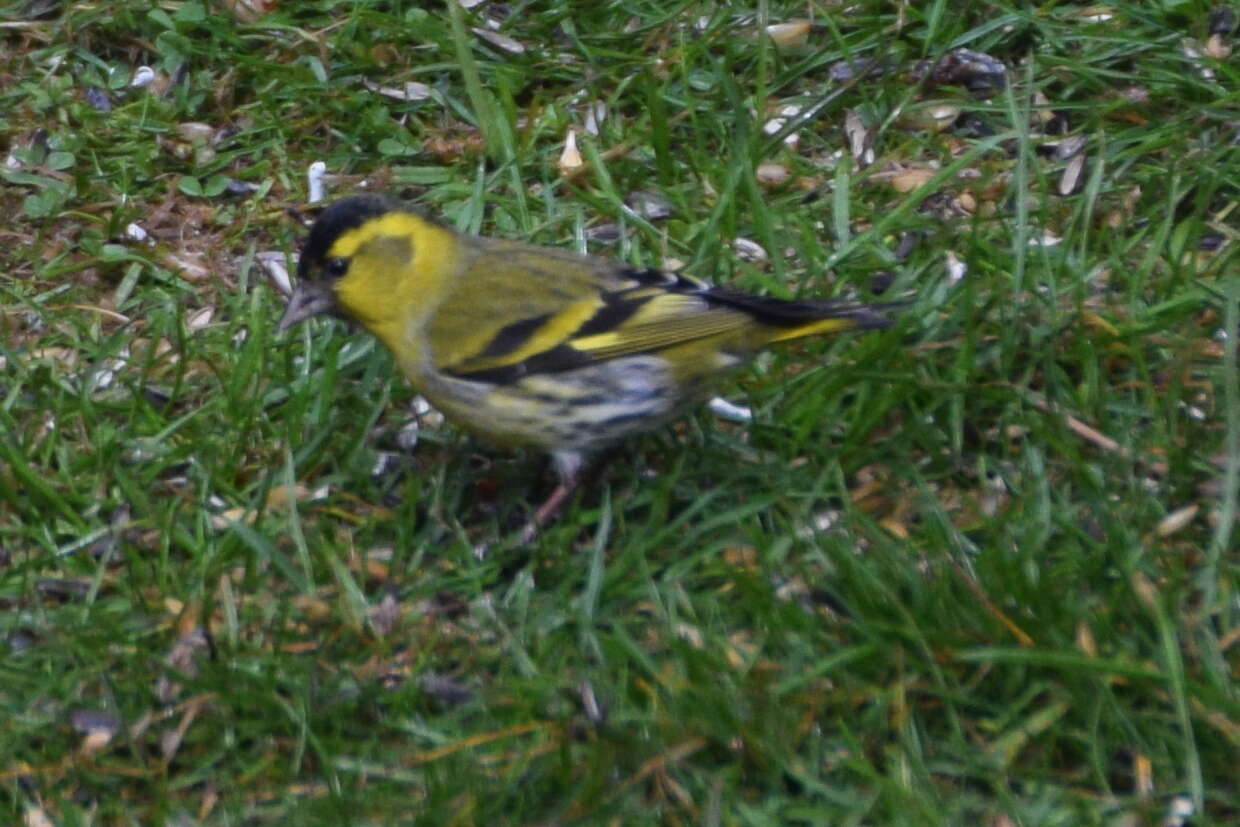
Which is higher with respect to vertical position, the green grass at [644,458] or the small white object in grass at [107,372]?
the green grass at [644,458]

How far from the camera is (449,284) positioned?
13.0ft

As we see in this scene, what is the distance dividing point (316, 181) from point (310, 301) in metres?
1.03

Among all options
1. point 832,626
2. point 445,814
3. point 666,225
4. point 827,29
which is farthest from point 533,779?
point 827,29

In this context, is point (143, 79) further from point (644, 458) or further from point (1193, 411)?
point (1193, 411)

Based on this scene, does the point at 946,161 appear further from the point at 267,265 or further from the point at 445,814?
the point at 445,814

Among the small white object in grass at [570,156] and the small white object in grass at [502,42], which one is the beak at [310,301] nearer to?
the small white object in grass at [570,156]

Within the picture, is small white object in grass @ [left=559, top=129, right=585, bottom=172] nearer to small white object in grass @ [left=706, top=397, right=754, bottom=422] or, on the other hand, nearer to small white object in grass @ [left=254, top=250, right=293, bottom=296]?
small white object in grass @ [left=254, top=250, right=293, bottom=296]

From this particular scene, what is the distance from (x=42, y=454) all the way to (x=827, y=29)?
8.10ft

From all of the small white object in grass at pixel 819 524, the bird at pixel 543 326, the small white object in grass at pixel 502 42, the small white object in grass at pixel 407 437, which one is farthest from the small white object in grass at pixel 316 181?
the small white object in grass at pixel 819 524

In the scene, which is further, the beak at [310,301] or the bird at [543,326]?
the beak at [310,301]

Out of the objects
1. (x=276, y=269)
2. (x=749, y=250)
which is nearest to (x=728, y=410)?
(x=749, y=250)

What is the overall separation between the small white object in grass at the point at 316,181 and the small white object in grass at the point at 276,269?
0.79ft

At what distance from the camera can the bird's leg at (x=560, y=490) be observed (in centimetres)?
369

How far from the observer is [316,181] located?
4.87 m
